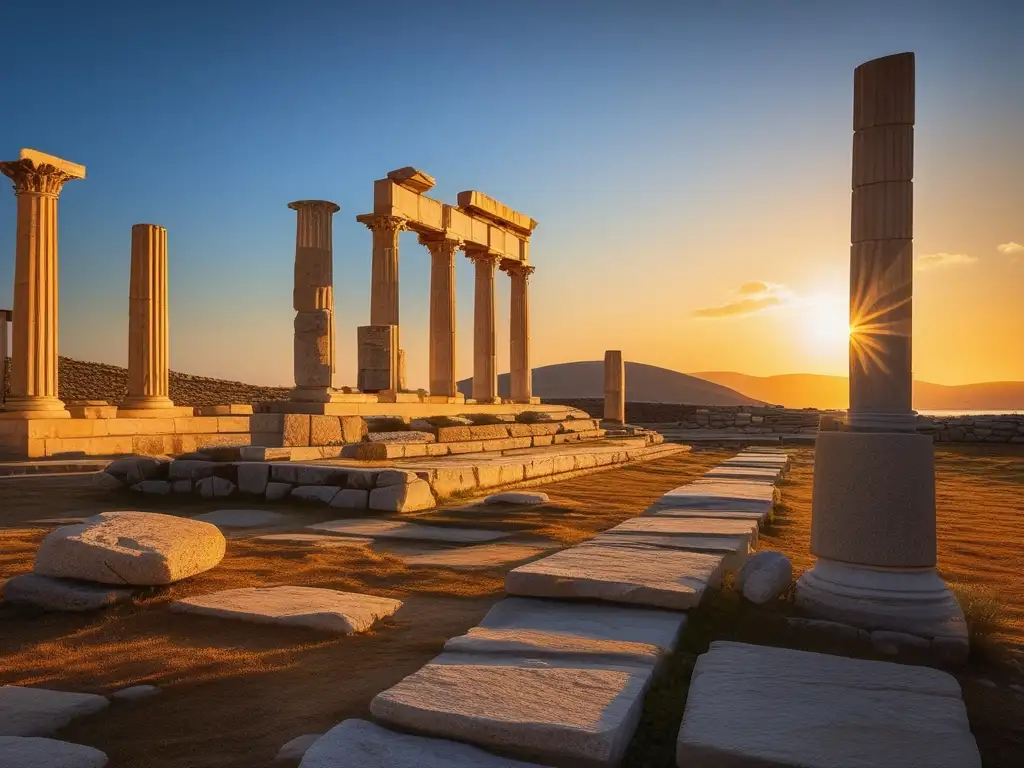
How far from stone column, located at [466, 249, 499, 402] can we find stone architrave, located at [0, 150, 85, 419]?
12773 millimetres

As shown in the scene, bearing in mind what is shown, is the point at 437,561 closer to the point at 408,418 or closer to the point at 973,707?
the point at 973,707

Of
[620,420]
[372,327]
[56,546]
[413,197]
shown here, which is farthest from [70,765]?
[620,420]

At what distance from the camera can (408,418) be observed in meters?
18.2

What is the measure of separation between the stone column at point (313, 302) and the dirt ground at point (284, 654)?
856cm

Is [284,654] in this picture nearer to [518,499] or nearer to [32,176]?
[518,499]

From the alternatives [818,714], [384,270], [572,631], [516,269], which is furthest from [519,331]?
[818,714]

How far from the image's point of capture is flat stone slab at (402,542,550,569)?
6.08m

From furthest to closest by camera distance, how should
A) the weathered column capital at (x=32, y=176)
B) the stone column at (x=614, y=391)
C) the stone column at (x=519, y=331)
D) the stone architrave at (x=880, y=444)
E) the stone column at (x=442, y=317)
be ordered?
the stone column at (x=614, y=391)
the stone column at (x=519, y=331)
the stone column at (x=442, y=317)
the weathered column capital at (x=32, y=176)
the stone architrave at (x=880, y=444)

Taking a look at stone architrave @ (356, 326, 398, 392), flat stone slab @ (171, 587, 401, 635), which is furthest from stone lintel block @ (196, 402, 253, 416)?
flat stone slab @ (171, 587, 401, 635)

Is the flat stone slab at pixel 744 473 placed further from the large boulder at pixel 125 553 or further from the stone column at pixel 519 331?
the stone column at pixel 519 331

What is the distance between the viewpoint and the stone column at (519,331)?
1107 inches

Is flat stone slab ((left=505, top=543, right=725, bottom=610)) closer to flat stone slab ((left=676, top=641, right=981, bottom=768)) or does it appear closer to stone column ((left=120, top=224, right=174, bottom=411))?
flat stone slab ((left=676, top=641, right=981, bottom=768))

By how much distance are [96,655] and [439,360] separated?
20.1m

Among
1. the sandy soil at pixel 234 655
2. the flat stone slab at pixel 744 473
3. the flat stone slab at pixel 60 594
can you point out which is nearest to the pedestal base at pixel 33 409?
the sandy soil at pixel 234 655
